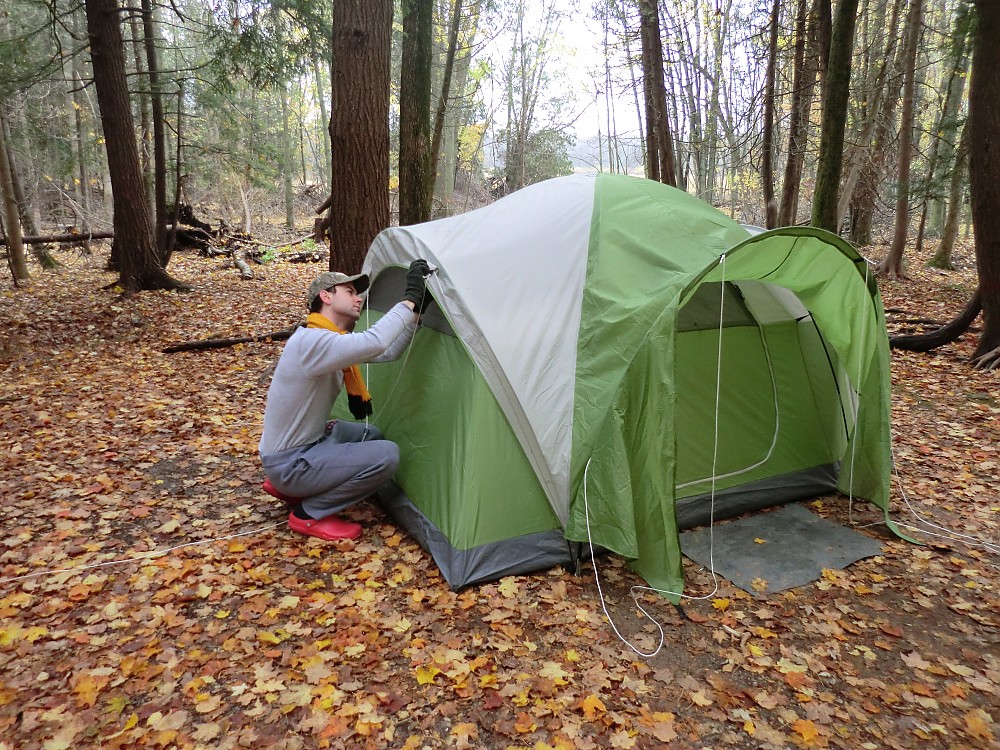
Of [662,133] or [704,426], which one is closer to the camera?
[704,426]

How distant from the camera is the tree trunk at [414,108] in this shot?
27.2 feet

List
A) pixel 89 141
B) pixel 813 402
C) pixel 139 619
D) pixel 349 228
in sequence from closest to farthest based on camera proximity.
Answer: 1. pixel 139 619
2. pixel 813 402
3. pixel 349 228
4. pixel 89 141

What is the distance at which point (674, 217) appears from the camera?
11.9 feet

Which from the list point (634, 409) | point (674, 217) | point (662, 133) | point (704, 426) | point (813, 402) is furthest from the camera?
point (662, 133)

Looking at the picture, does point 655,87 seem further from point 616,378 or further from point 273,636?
point 273,636

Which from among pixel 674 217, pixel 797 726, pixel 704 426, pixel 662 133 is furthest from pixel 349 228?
pixel 662 133

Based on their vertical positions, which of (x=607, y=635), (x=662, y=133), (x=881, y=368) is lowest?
(x=607, y=635)

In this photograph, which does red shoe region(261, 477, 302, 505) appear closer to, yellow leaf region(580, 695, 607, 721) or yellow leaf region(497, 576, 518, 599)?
yellow leaf region(497, 576, 518, 599)

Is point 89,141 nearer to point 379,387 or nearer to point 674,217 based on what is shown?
point 379,387

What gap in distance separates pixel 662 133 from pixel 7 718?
35.3 ft

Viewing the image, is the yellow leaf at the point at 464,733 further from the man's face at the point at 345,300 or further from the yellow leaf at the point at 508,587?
the man's face at the point at 345,300

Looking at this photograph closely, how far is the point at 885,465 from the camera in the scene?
3.75m

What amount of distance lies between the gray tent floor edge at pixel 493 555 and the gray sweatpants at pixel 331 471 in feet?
1.27

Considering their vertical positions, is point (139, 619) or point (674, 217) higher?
point (674, 217)
